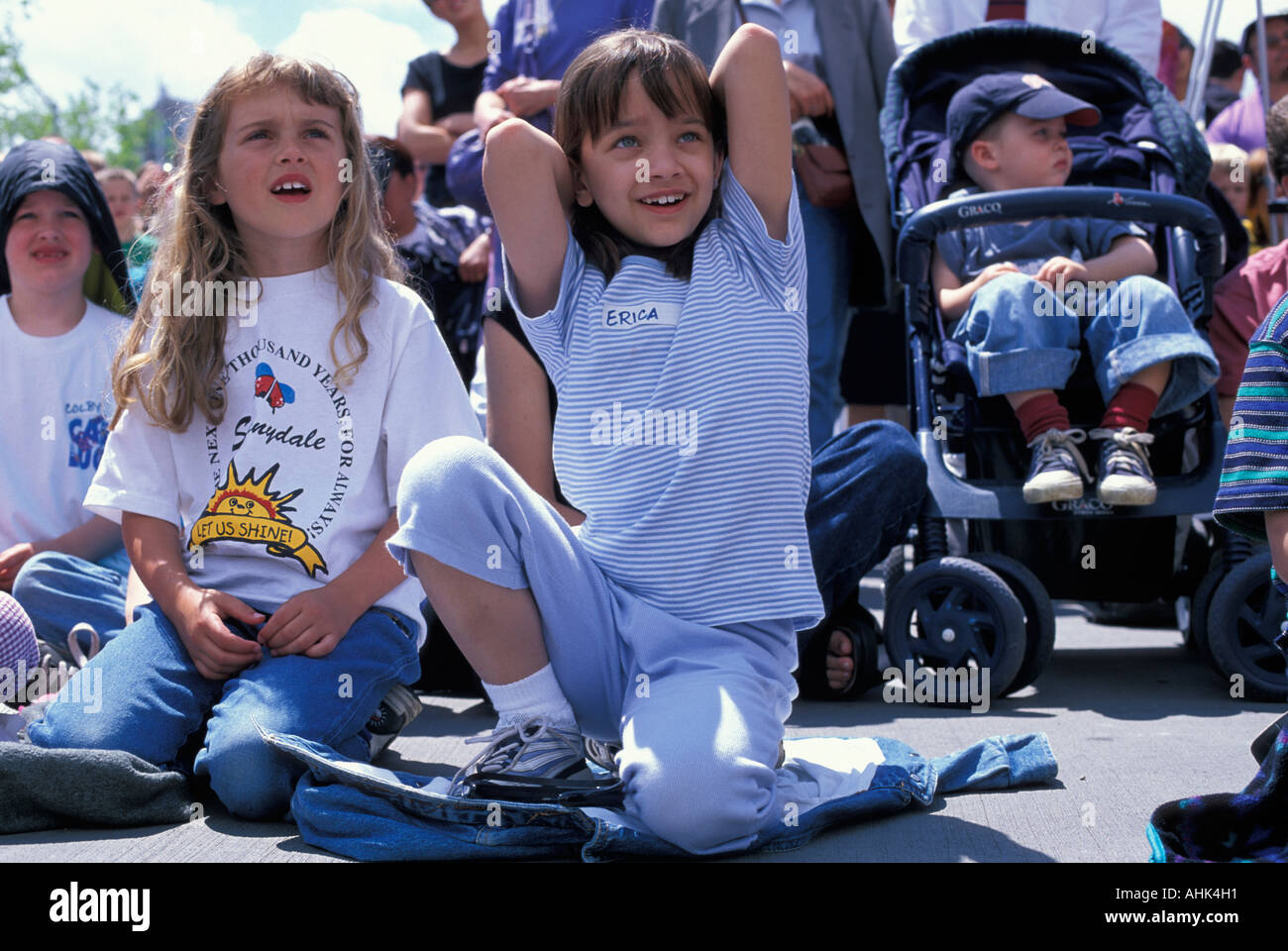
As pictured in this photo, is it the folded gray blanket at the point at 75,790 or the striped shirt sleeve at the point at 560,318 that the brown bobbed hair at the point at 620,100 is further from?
the folded gray blanket at the point at 75,790

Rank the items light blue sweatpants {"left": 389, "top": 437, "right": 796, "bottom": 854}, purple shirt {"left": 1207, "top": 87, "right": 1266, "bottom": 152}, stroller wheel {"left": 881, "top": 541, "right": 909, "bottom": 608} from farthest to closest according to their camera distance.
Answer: purple shirt {"left": 1207, "top": 87, "right": 1266, "bottom": 152}, stroller wheel {"left": 881, "top": 541, "right": 909, "bottom": 608}, light blue sweatpants {"left": 389, "top": 437, "right": 796, "bottom": 854}

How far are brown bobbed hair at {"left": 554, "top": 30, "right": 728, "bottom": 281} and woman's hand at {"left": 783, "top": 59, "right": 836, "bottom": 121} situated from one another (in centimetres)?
175

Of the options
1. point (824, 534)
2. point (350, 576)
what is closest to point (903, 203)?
point (824, 534)

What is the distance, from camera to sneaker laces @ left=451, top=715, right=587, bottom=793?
6.77 feet

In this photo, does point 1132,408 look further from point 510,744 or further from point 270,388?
point 270,388

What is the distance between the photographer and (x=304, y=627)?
2414mm

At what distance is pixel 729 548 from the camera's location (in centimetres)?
215

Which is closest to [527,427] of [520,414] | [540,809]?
[520,414]

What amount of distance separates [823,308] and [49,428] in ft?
6.93

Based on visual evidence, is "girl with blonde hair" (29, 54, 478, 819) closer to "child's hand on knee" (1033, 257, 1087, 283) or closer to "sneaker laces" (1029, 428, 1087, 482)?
"sneaker laces" (1029, 428, 1087, 482)
